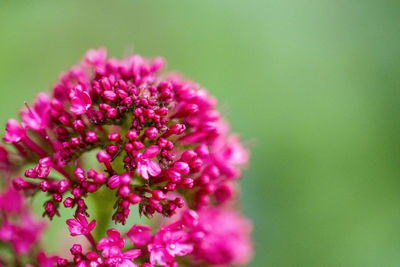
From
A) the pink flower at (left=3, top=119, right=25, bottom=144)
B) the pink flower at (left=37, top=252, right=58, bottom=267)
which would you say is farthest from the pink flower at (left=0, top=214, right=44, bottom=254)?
the pink flower at (left=3, top=119, right=25, bottom=144)

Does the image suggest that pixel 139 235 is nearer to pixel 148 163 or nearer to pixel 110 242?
pixel 110 242

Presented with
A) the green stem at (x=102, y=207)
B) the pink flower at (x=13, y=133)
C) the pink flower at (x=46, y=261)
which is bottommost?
the pink flower at (x=46, y=261)

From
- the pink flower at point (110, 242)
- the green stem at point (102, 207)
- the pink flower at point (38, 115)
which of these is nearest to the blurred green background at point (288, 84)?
the pink flower at point (38, 115)

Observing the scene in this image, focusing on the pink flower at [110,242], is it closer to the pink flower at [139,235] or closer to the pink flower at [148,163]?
the pink flower at [139,235]

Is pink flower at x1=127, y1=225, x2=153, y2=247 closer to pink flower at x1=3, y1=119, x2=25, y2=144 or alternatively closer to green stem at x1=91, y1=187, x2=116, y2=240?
green stem at x1=91, y1=187, x2=116, y2=240

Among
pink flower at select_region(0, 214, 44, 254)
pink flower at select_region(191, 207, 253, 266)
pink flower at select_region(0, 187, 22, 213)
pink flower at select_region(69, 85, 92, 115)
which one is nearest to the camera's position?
pink flower at select_region(69, 85, 92, 115)

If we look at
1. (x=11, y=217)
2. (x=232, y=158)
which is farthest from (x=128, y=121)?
(x=11, y=217)
